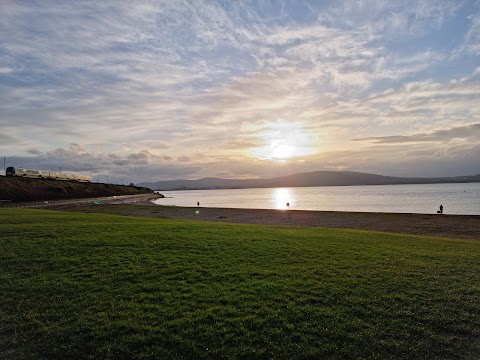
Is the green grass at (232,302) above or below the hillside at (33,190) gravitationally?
below

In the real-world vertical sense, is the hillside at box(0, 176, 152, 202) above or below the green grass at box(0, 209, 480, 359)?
above

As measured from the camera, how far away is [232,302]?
9266 millimetres

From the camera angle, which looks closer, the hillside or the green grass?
the green grass

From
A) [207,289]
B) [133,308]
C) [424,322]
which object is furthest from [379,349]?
[133,308]

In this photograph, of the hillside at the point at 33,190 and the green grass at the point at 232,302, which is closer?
the green grass at the point at 232,302

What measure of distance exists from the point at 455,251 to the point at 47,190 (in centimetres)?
9541

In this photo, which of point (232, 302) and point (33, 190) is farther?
point (33, 190)

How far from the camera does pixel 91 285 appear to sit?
10.5 meters

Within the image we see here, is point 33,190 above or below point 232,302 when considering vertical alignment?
above

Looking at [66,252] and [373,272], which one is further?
[66,252]

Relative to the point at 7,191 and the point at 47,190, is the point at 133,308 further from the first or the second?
the point at 47,190

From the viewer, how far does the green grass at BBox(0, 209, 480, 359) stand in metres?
7.25

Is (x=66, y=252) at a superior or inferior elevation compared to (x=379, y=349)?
superior

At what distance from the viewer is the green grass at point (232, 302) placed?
725cm
